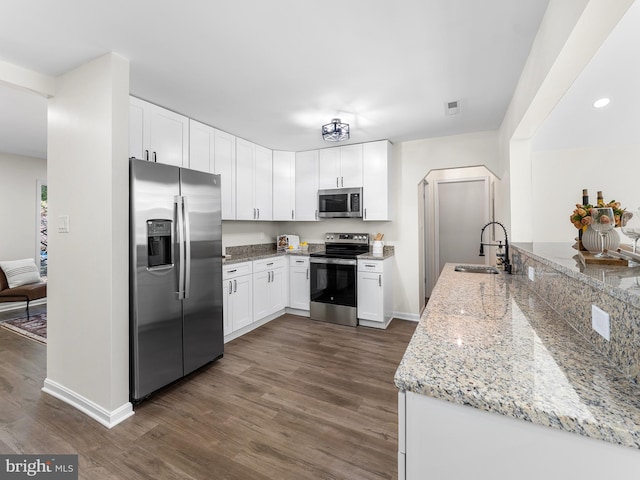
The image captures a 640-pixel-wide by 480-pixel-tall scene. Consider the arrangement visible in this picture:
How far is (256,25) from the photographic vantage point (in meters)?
1.76

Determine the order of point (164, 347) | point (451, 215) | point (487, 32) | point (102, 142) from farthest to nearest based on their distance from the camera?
point (451, 215)
point (164, 347)
point (102, 142)
point (487, 32)

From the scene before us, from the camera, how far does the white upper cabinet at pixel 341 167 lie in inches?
163

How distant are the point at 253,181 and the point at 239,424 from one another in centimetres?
301

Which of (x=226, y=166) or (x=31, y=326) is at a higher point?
(x=226, y=166)

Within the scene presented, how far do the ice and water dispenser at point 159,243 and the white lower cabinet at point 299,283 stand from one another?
218 centimetres

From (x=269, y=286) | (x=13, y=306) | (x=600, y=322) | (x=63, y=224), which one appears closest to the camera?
(x=600, y=322)

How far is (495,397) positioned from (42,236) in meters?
7.07

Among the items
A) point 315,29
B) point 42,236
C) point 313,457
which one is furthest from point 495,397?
point 42,236

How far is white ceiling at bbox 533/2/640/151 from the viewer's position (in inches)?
71.7

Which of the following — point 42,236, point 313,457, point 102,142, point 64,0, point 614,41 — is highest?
point 64,0

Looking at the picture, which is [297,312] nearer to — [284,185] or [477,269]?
[284,185]

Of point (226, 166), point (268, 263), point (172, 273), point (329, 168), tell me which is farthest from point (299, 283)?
point (172, 273)

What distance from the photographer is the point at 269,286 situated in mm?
4074

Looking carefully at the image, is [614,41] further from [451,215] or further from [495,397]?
[451,215]
